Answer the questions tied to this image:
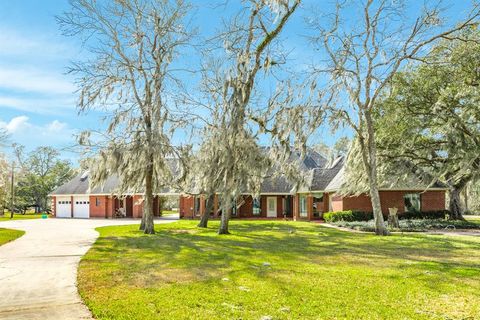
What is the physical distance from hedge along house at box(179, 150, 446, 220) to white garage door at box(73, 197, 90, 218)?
9.88m

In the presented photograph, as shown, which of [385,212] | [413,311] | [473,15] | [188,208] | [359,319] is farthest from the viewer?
[188,208]

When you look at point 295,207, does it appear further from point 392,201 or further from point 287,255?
point 287,255

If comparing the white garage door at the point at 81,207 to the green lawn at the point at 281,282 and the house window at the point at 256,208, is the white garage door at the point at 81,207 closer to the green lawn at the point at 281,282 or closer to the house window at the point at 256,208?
the house window at the point at 256,208

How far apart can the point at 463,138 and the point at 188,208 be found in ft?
69.3

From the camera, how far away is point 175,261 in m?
9.53

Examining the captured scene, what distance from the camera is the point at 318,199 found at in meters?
29.5

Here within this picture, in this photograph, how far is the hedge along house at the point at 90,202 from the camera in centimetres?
3625

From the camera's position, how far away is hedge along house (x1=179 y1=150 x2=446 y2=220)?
2525 centimetres

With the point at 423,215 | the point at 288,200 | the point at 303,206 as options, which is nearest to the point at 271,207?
the point at 288,200

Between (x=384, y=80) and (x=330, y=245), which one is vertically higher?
(x=384, y=80)

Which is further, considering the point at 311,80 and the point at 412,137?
the point at 412,137

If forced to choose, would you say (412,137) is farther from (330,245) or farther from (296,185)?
(330,245)

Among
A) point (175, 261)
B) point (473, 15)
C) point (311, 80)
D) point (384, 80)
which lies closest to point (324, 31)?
point (311, 80)

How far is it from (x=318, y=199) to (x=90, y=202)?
20789 millimetres
